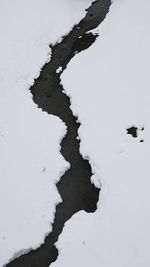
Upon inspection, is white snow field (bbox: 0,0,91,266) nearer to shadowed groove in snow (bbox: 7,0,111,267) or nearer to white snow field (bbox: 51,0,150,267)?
shadowed groove in snow (bbox: 7,0,111,267)

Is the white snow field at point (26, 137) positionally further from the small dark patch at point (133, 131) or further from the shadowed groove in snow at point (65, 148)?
the small dark patch at point (133, 131)

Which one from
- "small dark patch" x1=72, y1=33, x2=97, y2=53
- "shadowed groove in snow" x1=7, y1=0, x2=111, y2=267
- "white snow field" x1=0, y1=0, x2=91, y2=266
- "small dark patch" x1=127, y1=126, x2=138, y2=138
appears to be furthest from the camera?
"small dark patch" x1=72, y1=33, x2=97, y2=53

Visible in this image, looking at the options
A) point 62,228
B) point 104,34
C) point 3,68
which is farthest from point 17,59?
point 62,228

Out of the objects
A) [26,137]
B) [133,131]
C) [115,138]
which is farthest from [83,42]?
[115,138]

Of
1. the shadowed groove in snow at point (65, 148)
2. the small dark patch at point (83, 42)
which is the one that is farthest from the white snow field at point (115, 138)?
the small dark patch at point (83, 42)

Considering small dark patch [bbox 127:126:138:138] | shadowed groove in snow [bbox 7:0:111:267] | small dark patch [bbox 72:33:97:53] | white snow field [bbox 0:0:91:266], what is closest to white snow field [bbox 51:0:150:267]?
small dark patch [bbox 127:126:138:138]

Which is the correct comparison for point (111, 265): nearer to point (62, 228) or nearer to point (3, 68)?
point (62, 228)
